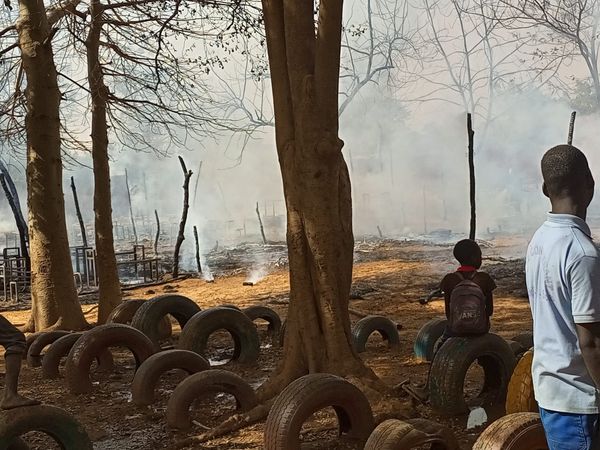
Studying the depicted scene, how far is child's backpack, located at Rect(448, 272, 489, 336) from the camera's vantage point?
6375 millimetres

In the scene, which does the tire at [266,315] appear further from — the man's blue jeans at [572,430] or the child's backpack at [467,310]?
the man's blue jeans at [572,430]

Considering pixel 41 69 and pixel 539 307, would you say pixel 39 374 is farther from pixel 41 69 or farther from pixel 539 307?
pixel 539 307

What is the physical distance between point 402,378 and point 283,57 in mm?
3775

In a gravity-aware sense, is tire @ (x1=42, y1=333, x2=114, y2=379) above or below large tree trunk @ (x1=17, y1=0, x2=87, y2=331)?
below

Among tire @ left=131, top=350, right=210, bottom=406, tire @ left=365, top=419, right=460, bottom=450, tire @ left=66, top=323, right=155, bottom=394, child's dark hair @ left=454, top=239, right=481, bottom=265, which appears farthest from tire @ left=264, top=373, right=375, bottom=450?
tire @ left=66, top=323, right=155, bottom=394

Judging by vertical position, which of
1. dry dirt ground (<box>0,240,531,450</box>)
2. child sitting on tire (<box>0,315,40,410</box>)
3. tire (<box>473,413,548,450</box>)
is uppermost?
child sitting on tire (<box>0,315,40,410</box>)

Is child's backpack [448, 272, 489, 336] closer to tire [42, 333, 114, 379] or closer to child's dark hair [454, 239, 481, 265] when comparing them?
child's dark hair [454, 239, 481, 265]

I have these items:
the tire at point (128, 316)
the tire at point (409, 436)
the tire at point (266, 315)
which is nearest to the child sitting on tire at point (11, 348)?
the tire at point (409, 436)

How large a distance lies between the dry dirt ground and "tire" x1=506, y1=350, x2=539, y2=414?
2.32ft

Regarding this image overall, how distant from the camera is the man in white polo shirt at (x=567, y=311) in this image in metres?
2.63

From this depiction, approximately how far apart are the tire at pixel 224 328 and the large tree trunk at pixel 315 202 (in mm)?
2362

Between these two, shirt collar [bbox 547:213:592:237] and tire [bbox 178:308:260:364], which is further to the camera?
tire [bbox 178:308:260:364]

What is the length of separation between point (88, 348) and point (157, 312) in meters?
2.21

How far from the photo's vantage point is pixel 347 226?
7.20 metres
